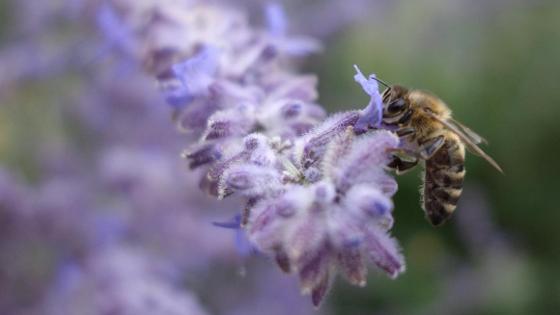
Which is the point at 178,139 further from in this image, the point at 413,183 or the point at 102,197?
the point at 413,183

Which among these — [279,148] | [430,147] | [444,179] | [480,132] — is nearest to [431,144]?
[430,147]

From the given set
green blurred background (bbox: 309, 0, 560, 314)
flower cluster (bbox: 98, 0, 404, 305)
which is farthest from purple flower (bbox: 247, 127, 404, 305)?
green blurred background (bbox: 309, 0, 560, 314)

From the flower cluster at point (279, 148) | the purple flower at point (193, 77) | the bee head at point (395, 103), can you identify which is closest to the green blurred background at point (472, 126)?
the flower cluster at point (279, 148)

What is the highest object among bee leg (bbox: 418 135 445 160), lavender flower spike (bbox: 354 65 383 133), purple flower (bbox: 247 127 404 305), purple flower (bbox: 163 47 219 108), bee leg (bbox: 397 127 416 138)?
purple flower (bbox: 163 47 219 108)

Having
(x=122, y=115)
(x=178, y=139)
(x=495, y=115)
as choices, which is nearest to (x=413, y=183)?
(x=495, y=115)

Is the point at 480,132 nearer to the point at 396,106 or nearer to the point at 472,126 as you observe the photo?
the point at 472,126

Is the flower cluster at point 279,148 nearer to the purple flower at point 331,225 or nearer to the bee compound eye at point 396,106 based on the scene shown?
the purple flower at point 331,225

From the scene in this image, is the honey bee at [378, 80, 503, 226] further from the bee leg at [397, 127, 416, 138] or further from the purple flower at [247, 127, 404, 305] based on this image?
the purple flower at [247, 127, 404, 305]
